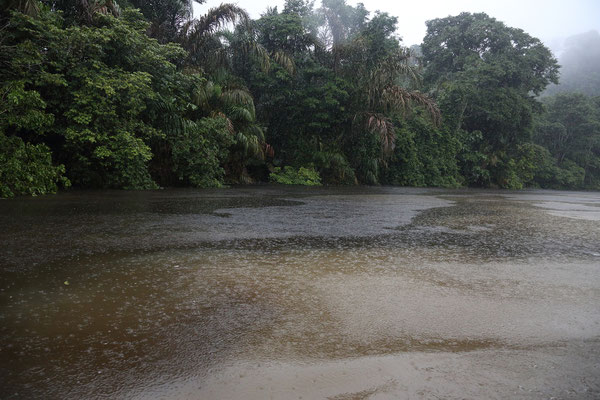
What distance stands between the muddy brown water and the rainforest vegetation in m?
5.27

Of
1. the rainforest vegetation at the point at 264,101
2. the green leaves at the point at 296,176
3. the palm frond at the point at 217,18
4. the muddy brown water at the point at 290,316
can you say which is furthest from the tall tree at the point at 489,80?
the muddy brown water at the point at 290,316

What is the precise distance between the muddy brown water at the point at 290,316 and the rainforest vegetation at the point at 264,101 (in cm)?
527

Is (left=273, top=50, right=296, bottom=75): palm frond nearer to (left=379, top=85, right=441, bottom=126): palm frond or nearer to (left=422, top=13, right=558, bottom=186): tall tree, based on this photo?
(left=379, top=85, right=441, bottom=126): palm frond

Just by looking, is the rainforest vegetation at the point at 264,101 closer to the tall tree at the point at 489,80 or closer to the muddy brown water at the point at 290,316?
the tall tree at the point at 489,80

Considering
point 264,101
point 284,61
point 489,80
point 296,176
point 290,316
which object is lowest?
point 290,316

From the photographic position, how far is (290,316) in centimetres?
224

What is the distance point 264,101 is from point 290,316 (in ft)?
52.4

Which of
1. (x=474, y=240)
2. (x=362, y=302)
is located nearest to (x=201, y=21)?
(x=474, y=240)

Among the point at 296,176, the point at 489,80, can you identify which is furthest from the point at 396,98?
the point at 489,80

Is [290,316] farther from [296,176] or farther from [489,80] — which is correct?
[489,80]

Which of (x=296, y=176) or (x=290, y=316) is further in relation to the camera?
(x=296, y=176)

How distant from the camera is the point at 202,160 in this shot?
11.8m

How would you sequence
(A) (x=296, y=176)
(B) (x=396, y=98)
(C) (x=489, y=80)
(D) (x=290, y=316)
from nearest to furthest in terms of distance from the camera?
(D) (x=290, y=316), (B) (x=396, y=98), (A) (x=296, y=176), (C) (x=489, y=80)

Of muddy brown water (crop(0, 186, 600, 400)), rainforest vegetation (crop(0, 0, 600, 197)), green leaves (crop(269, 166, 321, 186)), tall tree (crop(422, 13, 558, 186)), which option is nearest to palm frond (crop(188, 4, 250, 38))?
rainforest vegetation (crop(0, 0, 600, 197))
